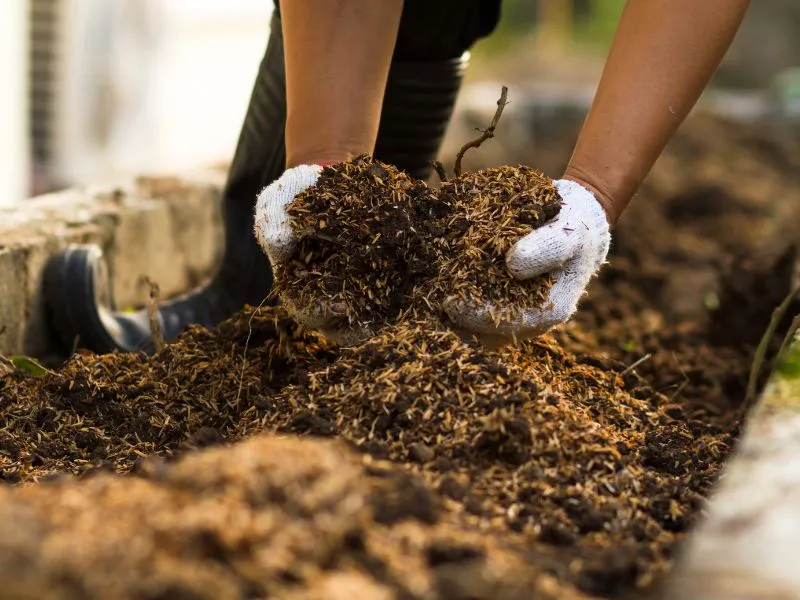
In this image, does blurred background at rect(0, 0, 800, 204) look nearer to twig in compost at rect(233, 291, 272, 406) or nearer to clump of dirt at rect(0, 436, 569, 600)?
twig in compost at rect(233, 291, 272, 406)

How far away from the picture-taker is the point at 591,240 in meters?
1.89

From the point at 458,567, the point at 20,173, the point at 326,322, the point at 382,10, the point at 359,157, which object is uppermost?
the point at 382,10

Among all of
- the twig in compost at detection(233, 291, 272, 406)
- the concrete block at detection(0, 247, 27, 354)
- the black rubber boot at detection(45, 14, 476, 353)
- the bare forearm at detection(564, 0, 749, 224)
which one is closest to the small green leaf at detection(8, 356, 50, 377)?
the concrete block at detection(0, 247, 27, 354)

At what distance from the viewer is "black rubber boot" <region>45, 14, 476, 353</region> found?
8.82 feet

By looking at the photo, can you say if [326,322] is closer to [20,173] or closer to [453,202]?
[453,202]

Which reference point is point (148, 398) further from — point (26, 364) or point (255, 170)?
point (255, 170)

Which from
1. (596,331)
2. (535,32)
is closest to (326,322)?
(596,331)

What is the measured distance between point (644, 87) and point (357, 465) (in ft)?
3.30

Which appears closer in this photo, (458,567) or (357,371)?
(458,567)

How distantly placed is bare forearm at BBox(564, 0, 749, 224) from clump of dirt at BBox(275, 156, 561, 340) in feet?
0.42

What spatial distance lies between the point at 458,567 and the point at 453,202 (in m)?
0.93

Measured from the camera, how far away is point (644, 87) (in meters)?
1.97

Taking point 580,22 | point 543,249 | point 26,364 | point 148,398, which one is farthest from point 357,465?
point 580,22

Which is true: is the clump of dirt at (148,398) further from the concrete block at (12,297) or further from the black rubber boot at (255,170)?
the black rubber boot at (255,170)
